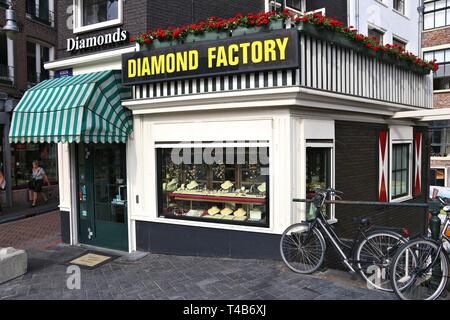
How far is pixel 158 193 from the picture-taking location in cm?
725

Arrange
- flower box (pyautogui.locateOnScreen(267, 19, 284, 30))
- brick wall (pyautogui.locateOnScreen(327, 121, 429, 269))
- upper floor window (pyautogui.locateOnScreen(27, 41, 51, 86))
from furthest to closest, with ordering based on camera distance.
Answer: upper floor window (pyautogui.locateOnScreen(27, 41, 51, 86)), brick wall (pyautogui.locateOnScreen(327, 121, 429, 269)), flower box (pyautogui.locateOnScreen(267, 19, 284, 30))

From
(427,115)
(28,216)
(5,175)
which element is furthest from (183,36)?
(5,175)

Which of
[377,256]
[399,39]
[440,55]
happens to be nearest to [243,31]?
[377,256]

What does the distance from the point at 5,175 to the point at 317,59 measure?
13.5 metres

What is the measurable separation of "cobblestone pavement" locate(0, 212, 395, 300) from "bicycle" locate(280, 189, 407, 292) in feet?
0.63

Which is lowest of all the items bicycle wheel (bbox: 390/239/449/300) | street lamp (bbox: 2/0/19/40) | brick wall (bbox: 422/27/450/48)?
bicycle wheel (bbox: 390/239/449/300)

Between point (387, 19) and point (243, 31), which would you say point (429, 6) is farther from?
point (243, 31)

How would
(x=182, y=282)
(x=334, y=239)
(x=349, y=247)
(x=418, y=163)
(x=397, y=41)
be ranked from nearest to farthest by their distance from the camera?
(x=349, y=247)
(x=334, y=239)
(x=182, y=282)
(x=418, y=163)
(x=397, y=41)

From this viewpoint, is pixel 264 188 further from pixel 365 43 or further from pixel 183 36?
pixel 365 43

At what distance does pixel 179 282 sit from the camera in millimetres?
5551

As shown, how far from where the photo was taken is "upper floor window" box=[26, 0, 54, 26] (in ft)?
54.4

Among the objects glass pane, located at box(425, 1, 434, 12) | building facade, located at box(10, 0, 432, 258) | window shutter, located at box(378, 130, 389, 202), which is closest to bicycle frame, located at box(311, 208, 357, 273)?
building facade, located at box(10, 0, 432, 258)

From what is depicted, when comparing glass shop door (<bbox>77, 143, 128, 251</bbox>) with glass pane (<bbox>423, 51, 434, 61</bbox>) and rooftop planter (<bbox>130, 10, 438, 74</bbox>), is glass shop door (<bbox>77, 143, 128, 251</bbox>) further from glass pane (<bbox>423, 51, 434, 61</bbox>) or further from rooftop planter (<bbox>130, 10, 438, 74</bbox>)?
glass pane (<bbox>423, 51, 434, 61</bbox>)

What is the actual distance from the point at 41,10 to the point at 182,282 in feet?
53.7
